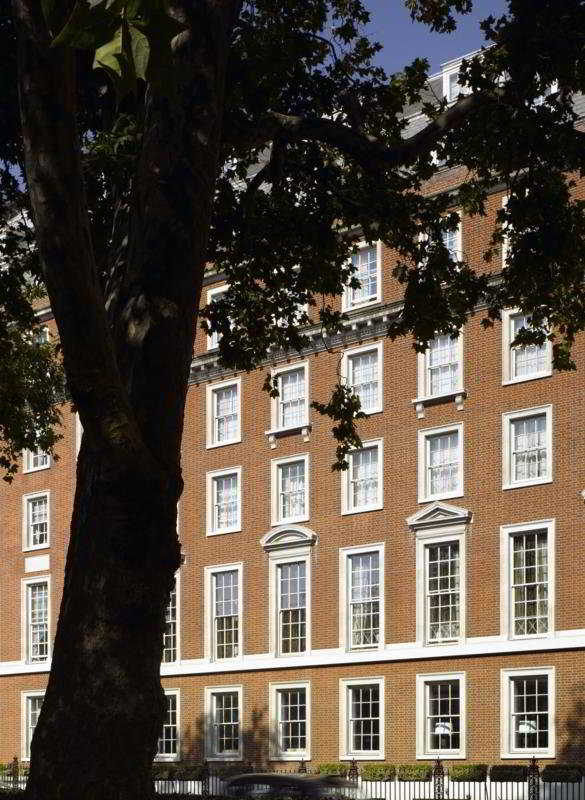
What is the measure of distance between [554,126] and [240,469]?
35942mm

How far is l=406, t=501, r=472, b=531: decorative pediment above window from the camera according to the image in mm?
47031

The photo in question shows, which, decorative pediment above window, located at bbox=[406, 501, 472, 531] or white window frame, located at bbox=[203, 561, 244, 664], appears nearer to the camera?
decorative pediment above window, located at bbox=[406, 501, 472, 531]

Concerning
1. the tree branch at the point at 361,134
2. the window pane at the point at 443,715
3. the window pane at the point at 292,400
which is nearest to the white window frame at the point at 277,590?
the window pane at the point at 292,400

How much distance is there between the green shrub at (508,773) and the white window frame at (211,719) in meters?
11.5

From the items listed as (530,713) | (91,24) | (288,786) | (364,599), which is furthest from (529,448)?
(91,24)

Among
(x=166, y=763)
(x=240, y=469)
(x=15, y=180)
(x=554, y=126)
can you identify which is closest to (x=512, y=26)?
(x=554, y=126)

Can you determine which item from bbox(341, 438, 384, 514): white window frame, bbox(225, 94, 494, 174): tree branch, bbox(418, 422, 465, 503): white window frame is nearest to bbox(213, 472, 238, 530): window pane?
bbox(341, 438, 384, 514): white window frame

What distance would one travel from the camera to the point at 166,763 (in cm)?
5491

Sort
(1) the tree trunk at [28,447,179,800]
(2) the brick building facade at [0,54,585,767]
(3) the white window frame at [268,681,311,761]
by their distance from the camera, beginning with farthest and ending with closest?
(3) the white window frame at [268,681,311,761]
(2) the brick building facade at [0,54,585,767]
(1) the tree trunk at [28,447,179,800]

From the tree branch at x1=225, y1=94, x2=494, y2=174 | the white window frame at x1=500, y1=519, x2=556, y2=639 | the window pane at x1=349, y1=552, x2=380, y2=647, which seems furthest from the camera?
the window pane at x1=349, y1=552, x2=380, y2=647

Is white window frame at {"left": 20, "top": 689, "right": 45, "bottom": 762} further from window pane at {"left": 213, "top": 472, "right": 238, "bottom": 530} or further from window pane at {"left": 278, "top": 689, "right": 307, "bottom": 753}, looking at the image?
window pane at {"left": 278, "top": 689, "right": 307, "bottom": 753}

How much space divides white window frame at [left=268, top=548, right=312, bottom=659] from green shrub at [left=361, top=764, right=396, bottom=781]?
4897mm

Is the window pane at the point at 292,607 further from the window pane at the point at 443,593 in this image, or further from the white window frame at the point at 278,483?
the window pane at the point at 443,593

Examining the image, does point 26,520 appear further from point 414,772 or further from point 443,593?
point 414,772
